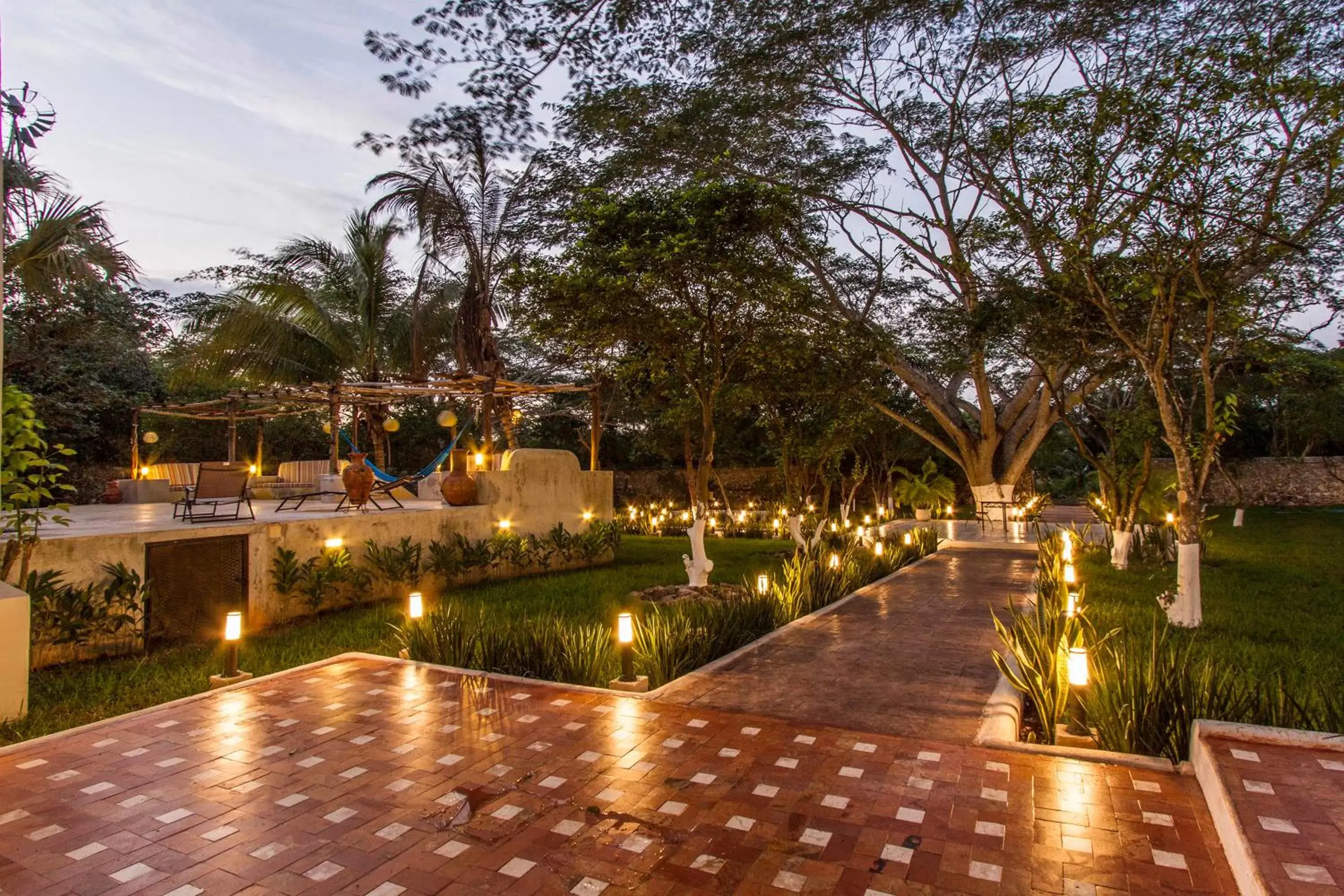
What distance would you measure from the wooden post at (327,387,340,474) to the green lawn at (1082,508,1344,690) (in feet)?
34.4

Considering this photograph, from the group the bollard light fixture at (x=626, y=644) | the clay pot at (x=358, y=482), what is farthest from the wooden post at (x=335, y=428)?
the bollard light fixture at (x=626, y=644)

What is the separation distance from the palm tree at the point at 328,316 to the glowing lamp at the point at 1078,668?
45.2 feet

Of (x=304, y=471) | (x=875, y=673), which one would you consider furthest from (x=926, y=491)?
(x=875, y=673)

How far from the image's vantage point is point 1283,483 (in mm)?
27875

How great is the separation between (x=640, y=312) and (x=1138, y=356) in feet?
17.7

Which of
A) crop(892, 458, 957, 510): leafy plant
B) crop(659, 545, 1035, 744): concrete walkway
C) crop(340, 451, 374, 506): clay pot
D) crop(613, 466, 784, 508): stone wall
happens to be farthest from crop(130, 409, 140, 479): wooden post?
crop(892, 458, 957, 510): leafy plant

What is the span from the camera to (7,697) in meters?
4.77

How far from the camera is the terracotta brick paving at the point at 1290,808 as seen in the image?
2588 millimetres

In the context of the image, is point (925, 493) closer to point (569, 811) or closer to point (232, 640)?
point (232, 640)

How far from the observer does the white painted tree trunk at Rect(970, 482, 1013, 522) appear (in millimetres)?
18281

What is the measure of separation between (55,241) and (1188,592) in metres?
11.2

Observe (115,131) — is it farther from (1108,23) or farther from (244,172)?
(1108,23)

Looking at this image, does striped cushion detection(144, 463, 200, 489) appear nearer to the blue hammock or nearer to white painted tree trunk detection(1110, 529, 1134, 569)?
the blue hammock

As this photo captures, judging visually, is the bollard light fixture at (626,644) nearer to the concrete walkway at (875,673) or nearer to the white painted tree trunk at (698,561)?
the concrete walkway at (875,673)
